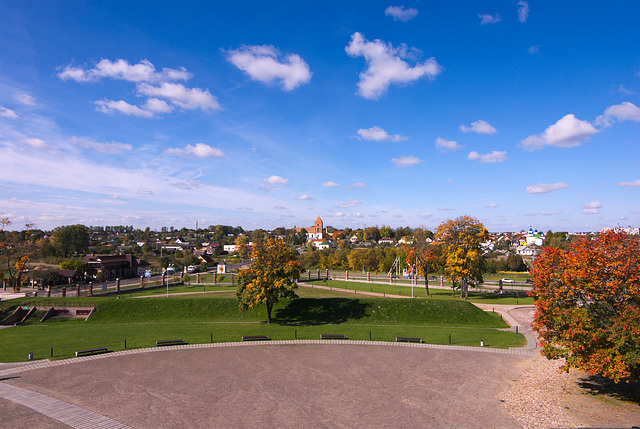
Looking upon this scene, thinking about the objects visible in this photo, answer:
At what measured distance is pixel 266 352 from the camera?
72.7ft

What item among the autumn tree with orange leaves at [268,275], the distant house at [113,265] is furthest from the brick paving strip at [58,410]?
the distant house at [113,265]

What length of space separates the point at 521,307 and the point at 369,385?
1185 inches

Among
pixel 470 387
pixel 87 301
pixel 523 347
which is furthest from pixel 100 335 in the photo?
pixel 523 347

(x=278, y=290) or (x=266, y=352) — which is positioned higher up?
(x=278, y=290)

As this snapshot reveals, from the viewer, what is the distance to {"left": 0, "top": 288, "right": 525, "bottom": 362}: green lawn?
25.4m

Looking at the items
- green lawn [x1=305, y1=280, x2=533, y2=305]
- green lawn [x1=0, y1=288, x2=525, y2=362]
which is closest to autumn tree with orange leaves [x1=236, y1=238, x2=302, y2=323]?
green lawn [x1=0, y1=288, x2=525, y2=362]

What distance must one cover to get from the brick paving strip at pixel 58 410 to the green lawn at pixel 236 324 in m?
6.23

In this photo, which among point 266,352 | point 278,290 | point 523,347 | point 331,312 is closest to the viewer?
point 266,352

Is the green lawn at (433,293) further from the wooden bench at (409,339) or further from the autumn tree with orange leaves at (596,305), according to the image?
the autumn tree with orange leaves at (596,305)

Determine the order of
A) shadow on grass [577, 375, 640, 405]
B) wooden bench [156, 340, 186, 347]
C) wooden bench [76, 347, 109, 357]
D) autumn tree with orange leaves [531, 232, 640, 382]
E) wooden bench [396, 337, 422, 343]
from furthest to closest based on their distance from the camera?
wooden bench [396, 337, 422, 343] → wooden bench [156, 340, 186, 347] → wooden bench [76, 347, 109, 357] → shadow on grass [577, 375, 640, 405] → autumn tree with orange leaves [531, 232, 640, 382]

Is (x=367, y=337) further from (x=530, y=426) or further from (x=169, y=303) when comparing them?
(x=169, y=303)

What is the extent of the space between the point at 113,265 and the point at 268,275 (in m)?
49.7

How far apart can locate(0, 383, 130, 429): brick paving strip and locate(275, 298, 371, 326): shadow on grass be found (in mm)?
19096

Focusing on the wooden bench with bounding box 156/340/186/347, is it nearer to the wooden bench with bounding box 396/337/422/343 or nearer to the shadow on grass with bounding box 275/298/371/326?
the shadow on grass with bounding box 275/298/371/326
